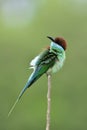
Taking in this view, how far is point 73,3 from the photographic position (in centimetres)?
1630

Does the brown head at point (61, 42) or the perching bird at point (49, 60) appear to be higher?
the brown head at point (61, 42)

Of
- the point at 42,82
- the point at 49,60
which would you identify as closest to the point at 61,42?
the point at 49,60

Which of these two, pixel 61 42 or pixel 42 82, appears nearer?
pixel 61 42

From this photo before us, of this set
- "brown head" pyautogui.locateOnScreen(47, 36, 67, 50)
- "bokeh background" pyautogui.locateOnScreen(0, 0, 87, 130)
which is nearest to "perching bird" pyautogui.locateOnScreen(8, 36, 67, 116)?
"brown head" pyautogui.locateOnScreen(47, 36, 67, 50)

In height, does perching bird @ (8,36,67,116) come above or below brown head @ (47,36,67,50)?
below

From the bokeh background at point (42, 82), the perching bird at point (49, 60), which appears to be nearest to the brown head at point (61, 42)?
the perching bird at point (49, 60)

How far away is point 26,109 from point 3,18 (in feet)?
9.48

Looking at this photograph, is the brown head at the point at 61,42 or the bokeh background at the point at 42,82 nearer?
the brown head at the point at 61,42

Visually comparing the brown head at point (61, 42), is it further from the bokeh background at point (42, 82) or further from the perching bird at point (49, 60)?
the bokeh background at point (42, 82)

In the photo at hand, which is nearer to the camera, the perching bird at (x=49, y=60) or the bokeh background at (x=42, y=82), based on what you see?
the perching bird at (x=49, y=60)

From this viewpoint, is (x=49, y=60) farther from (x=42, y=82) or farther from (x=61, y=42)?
(x=42, y=82)

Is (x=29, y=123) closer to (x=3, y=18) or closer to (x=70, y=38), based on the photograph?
(x=70, y=38)

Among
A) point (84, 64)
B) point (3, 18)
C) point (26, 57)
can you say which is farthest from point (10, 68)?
point (3, 18)

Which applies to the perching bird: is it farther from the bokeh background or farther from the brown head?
the bokeh background
